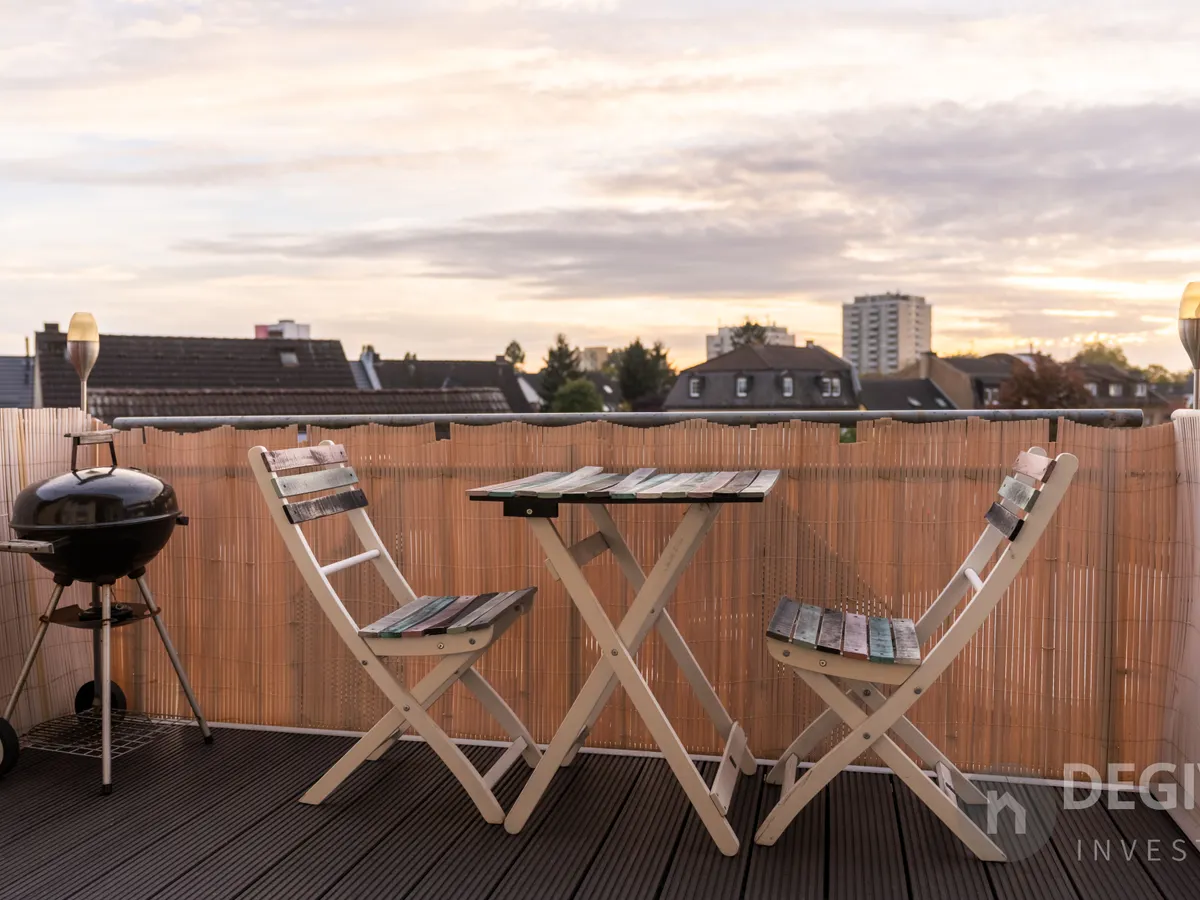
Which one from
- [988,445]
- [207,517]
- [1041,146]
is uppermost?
[1041,146]

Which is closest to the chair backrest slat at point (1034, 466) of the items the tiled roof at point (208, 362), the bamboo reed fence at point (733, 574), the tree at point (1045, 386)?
the bamboo reed fence at point (733, 574)

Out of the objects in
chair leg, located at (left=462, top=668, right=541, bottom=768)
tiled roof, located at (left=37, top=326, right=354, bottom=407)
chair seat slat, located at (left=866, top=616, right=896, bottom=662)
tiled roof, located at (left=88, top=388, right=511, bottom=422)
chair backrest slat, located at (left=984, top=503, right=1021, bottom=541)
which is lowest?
chair leg, located at (left=462, top=668, right=541, bottom=768)

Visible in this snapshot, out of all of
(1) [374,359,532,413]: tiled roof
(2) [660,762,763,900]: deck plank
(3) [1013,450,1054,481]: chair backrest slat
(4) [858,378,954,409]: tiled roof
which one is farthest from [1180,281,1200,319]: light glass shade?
(4) [858,378,954,409]: tiled roof

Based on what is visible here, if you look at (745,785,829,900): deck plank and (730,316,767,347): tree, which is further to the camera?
(730,316,767,347): tree

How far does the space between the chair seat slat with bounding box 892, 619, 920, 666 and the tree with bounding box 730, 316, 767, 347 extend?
79.2m

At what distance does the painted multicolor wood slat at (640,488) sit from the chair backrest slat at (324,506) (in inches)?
21.5

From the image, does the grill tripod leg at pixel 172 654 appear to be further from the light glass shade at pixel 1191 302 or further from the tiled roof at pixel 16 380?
the tiled roof at pixel 16 380

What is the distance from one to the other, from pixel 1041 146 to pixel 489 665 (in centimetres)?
4206

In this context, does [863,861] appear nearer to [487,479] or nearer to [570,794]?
[570,794]

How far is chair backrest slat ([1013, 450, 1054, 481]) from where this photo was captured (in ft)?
8.70

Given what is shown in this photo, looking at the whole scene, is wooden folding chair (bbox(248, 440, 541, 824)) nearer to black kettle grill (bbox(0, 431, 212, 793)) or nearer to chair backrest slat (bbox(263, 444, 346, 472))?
chair backrest slat (bbox(263, 444, 346, 472))

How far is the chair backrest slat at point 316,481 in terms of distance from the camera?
3.11m

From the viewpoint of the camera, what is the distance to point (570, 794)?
324 centimetres

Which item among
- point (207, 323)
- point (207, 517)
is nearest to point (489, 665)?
point (207, 517)
